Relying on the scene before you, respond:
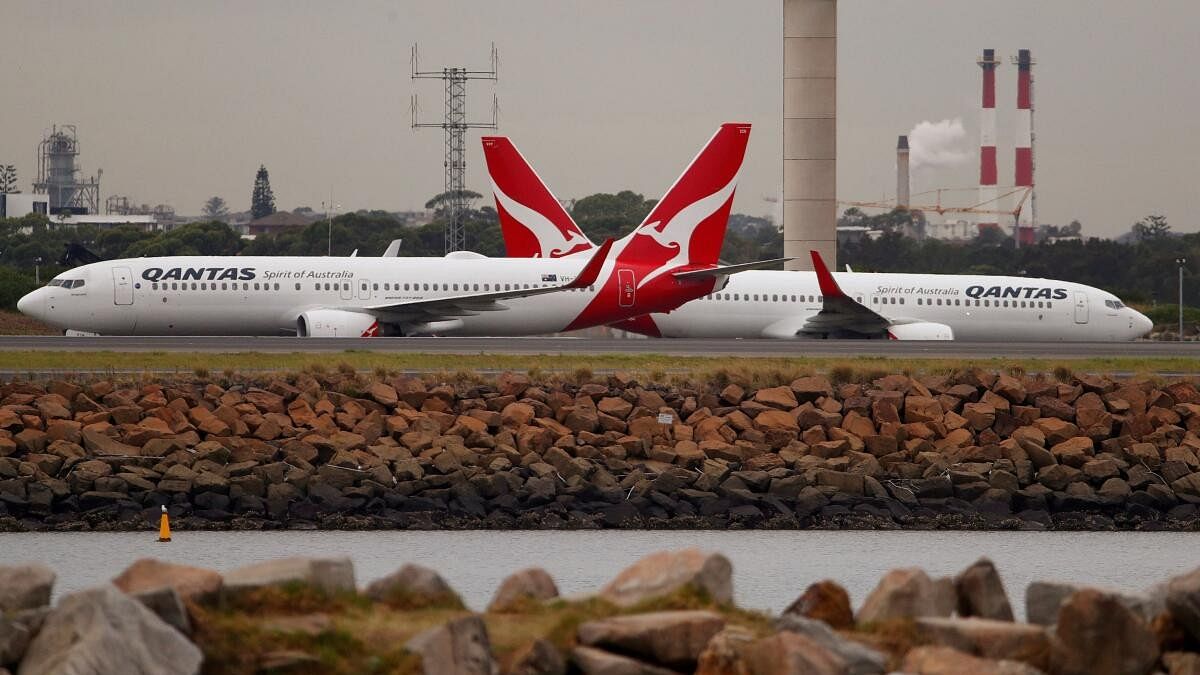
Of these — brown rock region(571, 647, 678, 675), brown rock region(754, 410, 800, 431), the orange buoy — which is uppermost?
brown rock region(754, 410, 800, 431)

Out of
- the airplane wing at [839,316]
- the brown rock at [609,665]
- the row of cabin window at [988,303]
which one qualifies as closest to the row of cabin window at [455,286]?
the airplane wing at [839,316]

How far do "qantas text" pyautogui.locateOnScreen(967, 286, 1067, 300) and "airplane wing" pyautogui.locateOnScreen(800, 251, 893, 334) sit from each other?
4.19 m

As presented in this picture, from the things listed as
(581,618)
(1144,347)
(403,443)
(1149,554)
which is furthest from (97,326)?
(581,618)

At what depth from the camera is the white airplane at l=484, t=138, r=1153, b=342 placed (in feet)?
197

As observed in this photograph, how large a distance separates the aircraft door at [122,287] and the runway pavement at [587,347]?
6.55 feet

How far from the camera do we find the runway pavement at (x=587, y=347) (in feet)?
152

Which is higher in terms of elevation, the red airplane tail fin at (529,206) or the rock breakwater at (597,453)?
the red airplane tail fin at (529,206)

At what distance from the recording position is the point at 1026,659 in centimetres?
1527

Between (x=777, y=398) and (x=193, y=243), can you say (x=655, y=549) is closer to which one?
(x=777, y=398)

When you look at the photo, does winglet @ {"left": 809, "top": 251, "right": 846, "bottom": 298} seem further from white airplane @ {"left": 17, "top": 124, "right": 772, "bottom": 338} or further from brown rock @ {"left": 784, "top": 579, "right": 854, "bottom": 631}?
brown rock @ {"left": 784, "top": 579, "right": 854, "bottom": 631}

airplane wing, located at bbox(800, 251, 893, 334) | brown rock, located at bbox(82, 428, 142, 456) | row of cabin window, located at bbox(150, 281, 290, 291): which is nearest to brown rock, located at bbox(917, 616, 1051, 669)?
brown rock, located at bbox(82, 428, 142, 456)

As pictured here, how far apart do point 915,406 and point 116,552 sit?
1718 cm

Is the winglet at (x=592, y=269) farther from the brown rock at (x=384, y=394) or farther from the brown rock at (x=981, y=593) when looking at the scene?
the brown rock at (x=981, y=593)

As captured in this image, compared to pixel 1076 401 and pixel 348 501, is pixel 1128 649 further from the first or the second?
pixel 1076 401
